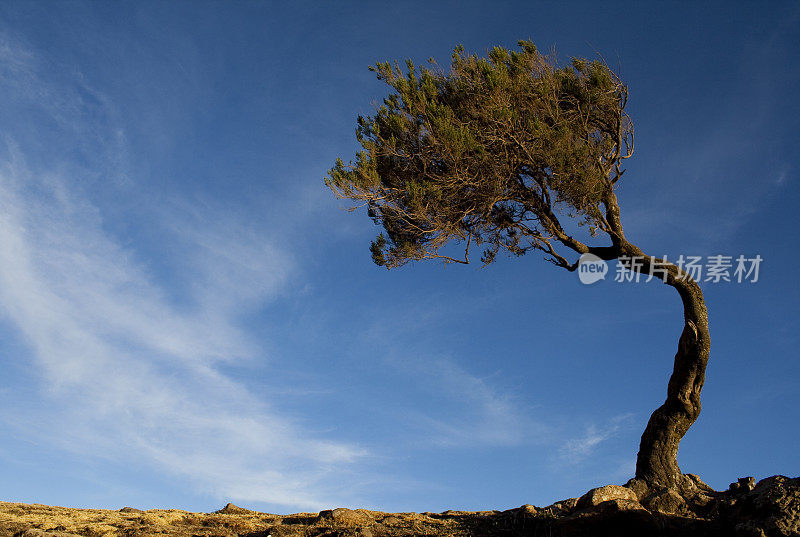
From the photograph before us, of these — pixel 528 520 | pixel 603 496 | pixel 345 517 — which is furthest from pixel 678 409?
pixel 345 517

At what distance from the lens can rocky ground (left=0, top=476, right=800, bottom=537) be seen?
31.8 feet

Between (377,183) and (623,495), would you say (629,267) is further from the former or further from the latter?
(377,183)

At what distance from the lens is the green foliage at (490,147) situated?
47.5 ft

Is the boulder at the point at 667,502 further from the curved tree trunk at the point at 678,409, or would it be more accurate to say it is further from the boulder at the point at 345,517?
the boulder at the point at 345,517

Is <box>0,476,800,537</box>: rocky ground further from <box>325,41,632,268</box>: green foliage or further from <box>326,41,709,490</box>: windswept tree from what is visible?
<box>325,41,632,268</box>: green foliage

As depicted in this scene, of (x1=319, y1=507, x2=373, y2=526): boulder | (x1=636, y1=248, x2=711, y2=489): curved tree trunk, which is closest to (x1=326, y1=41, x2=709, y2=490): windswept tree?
(x1=636, y1=248, x2=711, y2=489): curved tree trunk

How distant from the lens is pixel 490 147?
15117 millimetres

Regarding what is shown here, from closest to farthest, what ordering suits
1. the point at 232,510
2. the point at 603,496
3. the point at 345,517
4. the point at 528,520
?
1. the point at 603,496
2. the point at 528,520
3. the point at 345,517
4. the point at 232,510

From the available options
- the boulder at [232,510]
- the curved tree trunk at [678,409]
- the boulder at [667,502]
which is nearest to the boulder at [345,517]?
the boulder at [232,510]

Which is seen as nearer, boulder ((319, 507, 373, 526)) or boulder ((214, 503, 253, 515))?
boulder ((319, 507, 373, 526))

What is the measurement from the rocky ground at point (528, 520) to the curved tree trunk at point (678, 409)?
0.66m

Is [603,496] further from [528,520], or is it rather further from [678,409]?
[678,409]

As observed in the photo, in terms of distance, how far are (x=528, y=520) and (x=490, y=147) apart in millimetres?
8759

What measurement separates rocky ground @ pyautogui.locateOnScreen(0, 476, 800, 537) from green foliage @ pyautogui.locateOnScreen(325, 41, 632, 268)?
649 cm
